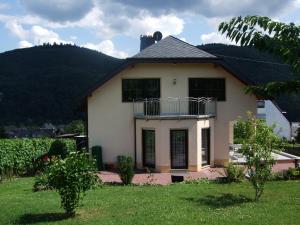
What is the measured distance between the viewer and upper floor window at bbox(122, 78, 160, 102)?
26.5m

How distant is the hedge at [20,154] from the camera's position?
2381 centimetres

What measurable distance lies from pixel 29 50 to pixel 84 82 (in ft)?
82.1

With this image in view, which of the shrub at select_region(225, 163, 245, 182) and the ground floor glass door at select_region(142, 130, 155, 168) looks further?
the ground floor glass door at select_region(142, 130, 155, 168)

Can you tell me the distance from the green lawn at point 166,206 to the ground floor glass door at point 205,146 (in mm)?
6332

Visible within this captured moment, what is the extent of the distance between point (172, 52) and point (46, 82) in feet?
163

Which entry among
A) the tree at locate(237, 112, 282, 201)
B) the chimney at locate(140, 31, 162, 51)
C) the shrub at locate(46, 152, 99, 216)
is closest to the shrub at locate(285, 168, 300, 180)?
the tree at locate(237, 112, 282, 201)

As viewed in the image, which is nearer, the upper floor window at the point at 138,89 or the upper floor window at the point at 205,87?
the upper floor window at the point at 138,89

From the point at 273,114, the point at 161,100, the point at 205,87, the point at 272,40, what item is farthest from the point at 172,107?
the point at 273,114

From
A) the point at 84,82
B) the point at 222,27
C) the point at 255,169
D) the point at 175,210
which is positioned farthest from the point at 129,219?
the point at 84,82

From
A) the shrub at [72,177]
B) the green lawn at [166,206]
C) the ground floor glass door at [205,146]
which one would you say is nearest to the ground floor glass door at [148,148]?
the ground floor glass door at [205,146]

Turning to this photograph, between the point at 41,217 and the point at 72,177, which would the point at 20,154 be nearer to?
the point at 41,217

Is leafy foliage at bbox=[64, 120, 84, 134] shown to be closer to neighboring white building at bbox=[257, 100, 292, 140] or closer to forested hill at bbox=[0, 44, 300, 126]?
forested hill at bbox=[0, 44, 300, 126]

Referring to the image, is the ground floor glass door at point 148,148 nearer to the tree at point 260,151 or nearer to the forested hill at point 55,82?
the tree at point 260,151

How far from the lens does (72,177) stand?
1238 centimetres
